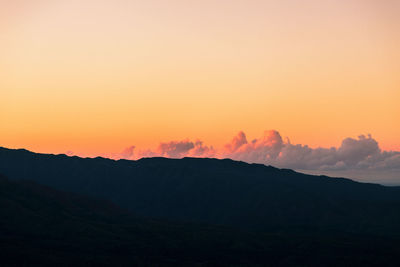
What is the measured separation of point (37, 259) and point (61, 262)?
29.8 ft

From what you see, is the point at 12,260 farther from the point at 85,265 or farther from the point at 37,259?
the point at 85,265

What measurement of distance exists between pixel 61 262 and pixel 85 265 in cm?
930

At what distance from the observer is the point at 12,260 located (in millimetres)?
A: 192875

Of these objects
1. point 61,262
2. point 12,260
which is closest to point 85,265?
point 61,262

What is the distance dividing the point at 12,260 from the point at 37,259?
963 centimetres

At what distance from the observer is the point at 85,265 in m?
198

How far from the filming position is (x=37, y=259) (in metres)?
199

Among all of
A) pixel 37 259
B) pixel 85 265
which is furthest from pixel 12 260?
pixel 85 265

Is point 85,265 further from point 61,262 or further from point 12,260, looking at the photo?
point 12,260

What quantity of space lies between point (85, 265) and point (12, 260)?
26.1m

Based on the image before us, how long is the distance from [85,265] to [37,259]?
18.4 metres
